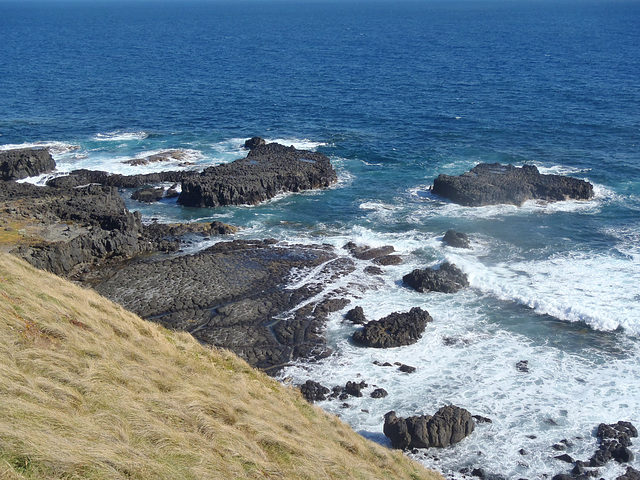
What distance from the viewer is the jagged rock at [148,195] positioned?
208 ft

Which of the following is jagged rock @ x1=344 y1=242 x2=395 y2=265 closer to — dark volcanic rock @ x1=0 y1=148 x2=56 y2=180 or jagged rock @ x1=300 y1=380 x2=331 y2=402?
jagged rock @ x1=300 y1=380 x2=331 y2=402

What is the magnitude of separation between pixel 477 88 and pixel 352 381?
91856 mm

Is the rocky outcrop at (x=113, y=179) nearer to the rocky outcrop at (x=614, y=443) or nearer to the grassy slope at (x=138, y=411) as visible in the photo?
the grassy slope at (x=138, y=411)

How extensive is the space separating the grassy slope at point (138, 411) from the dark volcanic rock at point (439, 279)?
19.9 metres

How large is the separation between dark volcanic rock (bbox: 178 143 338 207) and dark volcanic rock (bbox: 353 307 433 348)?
27012 millimetres

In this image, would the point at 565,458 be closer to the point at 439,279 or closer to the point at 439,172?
the point at 439,279

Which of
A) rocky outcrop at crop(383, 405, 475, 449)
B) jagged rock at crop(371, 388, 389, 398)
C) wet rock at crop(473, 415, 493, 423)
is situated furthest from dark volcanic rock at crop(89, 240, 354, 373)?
wet rock at crop(473, 415, 493, 423)

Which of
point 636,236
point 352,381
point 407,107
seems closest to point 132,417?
point 352,381

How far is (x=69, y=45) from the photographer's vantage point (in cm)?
18625

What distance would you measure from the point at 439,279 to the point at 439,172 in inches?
1156

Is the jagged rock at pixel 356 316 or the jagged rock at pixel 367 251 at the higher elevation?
the jagged rock at pixel 367 251

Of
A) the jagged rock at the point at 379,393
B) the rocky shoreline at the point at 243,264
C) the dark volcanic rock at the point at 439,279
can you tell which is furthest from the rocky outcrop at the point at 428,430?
the dark volcanic rock at the point at 439,279

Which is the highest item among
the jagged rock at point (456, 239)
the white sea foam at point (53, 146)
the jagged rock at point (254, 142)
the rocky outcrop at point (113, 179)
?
the jagged rock at point (254, 142)

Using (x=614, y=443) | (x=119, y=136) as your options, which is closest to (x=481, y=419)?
(x=614, y=443)
